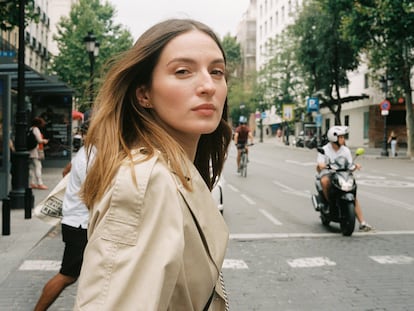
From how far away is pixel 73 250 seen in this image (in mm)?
3918

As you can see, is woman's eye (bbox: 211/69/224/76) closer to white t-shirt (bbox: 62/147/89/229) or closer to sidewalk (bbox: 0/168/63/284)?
white t-shirt (bbox: 62/147/89/229)

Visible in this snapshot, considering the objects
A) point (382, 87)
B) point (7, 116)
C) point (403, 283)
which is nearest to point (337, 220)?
point (403, 283)

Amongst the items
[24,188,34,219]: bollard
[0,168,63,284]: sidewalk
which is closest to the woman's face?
[0,168,63,284]: sidewalk

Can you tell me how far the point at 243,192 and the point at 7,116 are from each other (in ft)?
19.6

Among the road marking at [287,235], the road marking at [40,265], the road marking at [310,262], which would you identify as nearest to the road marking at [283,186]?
the road marking at [287,235]

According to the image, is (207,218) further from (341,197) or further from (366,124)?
(366,124)

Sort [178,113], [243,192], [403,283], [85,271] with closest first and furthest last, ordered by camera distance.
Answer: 1. [85,271]
2. [178,113]
3. [403,283]
4. [243,192]

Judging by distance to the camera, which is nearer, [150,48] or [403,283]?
[150,48]

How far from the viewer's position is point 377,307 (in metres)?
4.66

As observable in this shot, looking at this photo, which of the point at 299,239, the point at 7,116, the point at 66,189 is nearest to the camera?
the point at 66,189

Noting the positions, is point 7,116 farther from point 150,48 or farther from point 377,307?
point 150,48

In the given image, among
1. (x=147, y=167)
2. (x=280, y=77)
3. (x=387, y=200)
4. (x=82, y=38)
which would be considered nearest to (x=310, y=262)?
(x=147, y=167)

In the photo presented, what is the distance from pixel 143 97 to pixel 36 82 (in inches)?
633

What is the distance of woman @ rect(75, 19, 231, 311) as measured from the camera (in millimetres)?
1124
